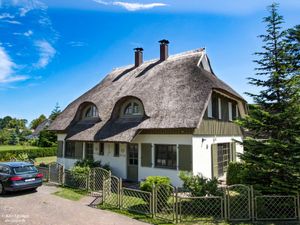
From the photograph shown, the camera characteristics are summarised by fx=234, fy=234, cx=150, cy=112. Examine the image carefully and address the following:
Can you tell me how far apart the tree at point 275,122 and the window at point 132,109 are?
6677 millimetres

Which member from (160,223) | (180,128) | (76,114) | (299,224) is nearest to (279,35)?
(180,128)

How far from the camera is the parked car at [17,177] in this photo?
36.3 feet

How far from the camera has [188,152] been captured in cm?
1237

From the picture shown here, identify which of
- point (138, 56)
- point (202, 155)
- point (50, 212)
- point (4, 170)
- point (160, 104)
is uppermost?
point (138, 56)

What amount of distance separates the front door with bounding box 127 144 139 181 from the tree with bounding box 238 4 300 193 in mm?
6875

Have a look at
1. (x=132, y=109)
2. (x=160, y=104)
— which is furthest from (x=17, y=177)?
(x=160, y=104)

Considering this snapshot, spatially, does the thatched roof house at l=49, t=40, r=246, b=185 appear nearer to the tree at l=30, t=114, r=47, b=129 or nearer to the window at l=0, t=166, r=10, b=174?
the window at l=0, t=166, r=10, b=174

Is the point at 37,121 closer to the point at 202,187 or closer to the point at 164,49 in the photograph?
the point at 164,49

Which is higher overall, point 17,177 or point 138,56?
point 138,56

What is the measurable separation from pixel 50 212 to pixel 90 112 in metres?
10.1

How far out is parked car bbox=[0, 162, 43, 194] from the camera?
36.3 ft

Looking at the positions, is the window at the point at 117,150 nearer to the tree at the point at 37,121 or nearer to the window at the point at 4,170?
the window at the point at 4,170

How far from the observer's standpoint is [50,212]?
29.4ft

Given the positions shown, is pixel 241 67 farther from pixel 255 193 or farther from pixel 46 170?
pixel 46 170
